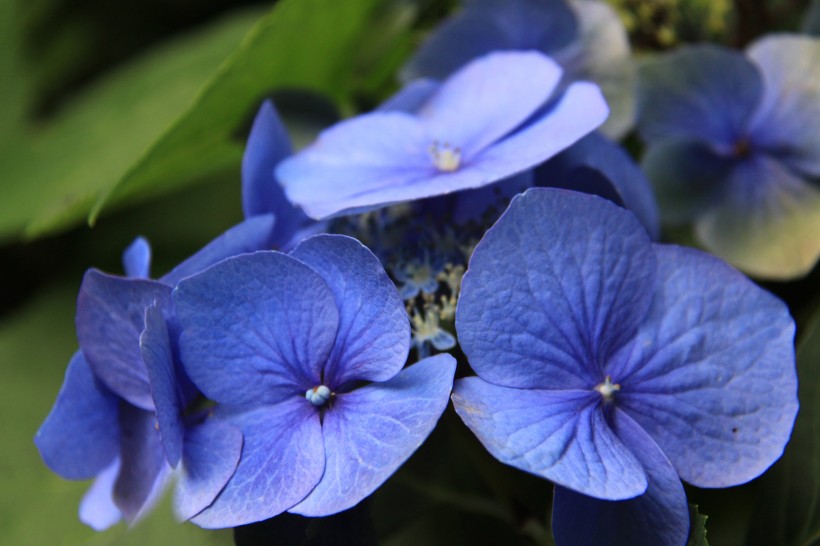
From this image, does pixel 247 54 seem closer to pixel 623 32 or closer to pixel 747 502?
pixel 623 32

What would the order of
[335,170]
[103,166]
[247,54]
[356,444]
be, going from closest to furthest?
1. [356,444]
2. [335,170]
3. [247,54]
4. [103,166]

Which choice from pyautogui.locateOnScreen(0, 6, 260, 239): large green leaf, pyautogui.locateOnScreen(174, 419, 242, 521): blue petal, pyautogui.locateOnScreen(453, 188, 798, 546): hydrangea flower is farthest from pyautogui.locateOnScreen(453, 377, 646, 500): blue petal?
pyautogui.locateOnScreen(0, 6, 260, 239): large green leaf

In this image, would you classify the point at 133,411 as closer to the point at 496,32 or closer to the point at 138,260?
the point at 138,260

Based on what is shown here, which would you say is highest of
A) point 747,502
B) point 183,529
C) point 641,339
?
point 641,339

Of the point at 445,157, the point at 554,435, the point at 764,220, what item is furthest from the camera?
the point at 764,220

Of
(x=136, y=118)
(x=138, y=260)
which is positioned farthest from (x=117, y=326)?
(x=136, y=118)

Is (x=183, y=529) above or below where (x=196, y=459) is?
below

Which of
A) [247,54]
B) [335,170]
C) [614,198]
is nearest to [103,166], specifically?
[247,54]
